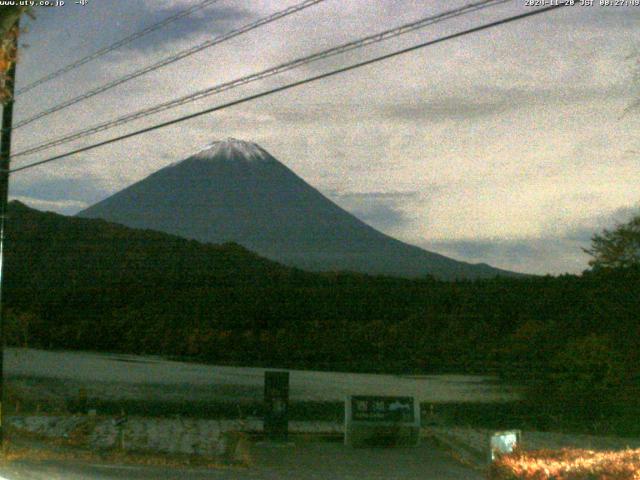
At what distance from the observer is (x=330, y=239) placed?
2962 centimetres

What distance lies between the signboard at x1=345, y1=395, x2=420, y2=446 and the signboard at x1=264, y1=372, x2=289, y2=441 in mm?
1166

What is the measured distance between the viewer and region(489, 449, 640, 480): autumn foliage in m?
5.98

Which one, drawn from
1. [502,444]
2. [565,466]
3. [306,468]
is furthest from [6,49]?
[306,468]

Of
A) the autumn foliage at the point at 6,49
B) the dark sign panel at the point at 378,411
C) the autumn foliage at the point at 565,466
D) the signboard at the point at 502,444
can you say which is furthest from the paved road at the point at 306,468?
the autumn foliage at the point at 565,466

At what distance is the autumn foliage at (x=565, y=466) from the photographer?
19.6ft

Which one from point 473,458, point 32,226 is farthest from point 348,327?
point 32,226

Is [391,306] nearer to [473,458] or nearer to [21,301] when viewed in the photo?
[473,458]

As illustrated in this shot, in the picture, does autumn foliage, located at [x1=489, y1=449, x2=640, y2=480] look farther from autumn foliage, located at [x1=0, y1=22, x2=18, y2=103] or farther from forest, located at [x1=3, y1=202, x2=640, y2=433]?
forest, located at [x1=3, y1=202, x2=640, y2=433]

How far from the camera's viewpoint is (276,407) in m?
14.7

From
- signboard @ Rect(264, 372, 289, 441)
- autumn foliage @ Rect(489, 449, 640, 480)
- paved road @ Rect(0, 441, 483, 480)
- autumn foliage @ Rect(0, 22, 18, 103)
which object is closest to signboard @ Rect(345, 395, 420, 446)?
paved road @ Rect(0, 441, 483, 480)

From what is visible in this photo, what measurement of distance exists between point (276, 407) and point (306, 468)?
2380 mm

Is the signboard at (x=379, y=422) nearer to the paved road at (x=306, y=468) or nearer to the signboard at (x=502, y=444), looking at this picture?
the paved road at (x=306, y=468)

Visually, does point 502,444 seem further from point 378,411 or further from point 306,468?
point 378,411

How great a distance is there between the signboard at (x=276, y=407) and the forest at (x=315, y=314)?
21.0ft
